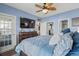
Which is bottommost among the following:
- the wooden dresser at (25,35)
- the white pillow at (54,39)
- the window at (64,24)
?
the white pillow at (54,39)

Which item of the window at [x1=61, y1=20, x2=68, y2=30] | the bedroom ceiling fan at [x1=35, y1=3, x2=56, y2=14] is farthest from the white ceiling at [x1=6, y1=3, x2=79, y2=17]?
the window at [x1=61, y1=20, x2=68, y2=30]

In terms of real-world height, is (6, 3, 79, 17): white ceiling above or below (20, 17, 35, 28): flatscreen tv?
above

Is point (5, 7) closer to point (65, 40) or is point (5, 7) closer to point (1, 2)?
point (1, 2)

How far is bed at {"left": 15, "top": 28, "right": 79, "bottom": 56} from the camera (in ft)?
4.18

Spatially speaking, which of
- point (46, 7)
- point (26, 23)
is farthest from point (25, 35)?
point (46, 7)

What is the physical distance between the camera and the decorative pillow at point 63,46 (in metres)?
1.26

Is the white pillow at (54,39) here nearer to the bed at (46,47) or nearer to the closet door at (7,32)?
the bed at (46,47)

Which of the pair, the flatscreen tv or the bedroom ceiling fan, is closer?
the bedroom ceiling fan

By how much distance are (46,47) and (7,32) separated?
1.80 feet

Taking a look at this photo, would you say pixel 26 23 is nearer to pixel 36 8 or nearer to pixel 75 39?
pixel 36 8

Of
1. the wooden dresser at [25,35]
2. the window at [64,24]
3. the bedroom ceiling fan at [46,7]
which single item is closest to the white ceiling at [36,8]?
the bedroom ceiling fan at [46,7]

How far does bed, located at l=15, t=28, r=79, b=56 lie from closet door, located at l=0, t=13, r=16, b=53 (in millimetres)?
116

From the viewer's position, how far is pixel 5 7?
1.33 metres

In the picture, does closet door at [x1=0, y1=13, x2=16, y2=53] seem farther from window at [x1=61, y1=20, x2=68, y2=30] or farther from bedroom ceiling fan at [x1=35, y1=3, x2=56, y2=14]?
window at [x1=61, y1=20, x2=68, y2=30]
